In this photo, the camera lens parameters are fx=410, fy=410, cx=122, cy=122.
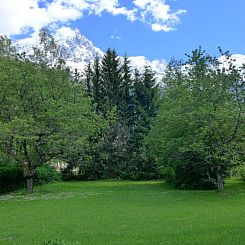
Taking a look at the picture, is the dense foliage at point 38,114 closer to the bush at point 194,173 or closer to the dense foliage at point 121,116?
the bush at point 194,173

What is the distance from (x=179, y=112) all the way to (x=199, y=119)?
80.9 inches

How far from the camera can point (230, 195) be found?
1045 inches

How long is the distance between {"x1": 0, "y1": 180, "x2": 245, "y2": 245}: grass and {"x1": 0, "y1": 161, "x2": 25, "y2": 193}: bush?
396 inches

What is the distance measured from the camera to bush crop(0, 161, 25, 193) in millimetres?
33209

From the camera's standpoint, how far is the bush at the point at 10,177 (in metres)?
33.2

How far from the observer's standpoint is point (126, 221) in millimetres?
15656

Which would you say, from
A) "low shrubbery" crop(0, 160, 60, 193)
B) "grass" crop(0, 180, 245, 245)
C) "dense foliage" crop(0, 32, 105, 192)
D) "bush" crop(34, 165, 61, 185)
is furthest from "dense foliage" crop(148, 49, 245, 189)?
"bush" crop(34, 165, 61, 185)

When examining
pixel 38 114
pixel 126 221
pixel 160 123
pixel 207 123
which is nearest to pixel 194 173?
pixel 160 123

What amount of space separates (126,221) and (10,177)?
2078 centimetres

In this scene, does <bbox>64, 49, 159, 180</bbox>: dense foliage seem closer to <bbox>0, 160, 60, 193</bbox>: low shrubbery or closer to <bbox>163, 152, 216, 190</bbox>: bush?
<bbox>0, 160, 60, 193</bbox>: low shrubbery

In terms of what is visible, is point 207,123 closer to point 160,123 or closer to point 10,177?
point 160,123

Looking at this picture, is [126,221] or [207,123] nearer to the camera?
[126,221]

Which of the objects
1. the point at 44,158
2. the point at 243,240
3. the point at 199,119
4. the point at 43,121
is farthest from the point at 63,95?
the point at 243,240

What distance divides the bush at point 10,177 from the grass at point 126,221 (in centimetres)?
1005
